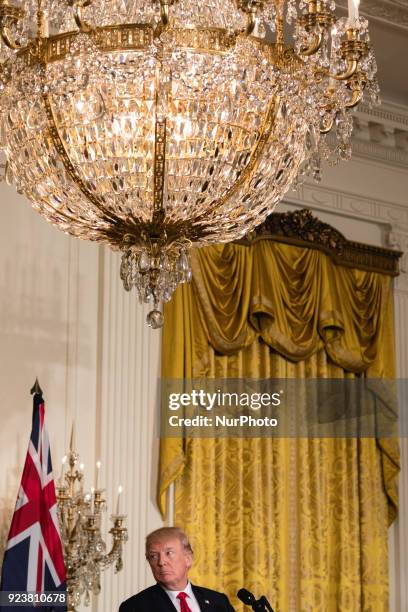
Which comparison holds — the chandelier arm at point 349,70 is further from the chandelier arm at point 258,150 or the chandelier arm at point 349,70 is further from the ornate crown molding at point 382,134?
the ornate crown molding at point 382,134

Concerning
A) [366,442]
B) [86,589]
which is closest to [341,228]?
[366,442]

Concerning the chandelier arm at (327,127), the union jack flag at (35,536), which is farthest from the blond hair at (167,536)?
the chandelier arm at (327,127)

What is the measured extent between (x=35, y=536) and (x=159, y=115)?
3.01m

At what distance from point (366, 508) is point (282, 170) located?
471 centimetres

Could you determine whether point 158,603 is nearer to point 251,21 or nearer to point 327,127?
point 327,127

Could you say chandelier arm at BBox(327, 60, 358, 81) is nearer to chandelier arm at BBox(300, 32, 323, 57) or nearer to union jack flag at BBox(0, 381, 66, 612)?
chandelier arm at BBox(300, 32, 323, 57)

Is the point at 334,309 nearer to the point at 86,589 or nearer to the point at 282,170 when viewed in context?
the point at 86,589

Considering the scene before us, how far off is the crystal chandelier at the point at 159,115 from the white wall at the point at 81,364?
9.48 feet

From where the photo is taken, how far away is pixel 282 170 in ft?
11.8

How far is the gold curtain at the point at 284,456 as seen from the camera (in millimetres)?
7184

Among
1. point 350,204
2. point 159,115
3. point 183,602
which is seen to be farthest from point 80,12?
point 350,204

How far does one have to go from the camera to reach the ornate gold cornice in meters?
7.79

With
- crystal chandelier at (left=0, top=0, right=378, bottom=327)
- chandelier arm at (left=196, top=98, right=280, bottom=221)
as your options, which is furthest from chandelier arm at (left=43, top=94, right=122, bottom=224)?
chandelier arm at (left=196, top=98, right=280, bottom=221)

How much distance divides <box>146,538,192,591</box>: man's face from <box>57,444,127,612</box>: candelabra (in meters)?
0.92
